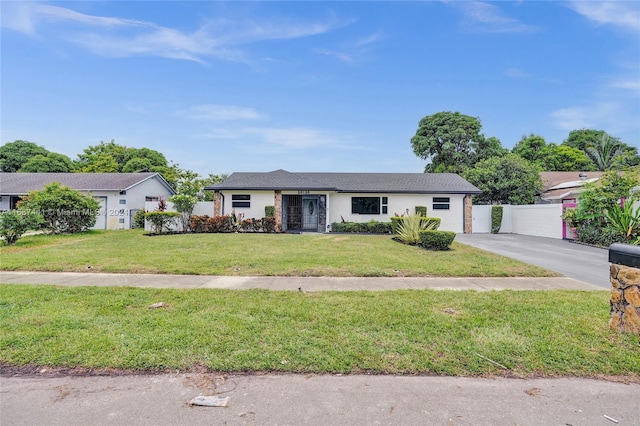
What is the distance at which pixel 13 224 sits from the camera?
12.7 metres

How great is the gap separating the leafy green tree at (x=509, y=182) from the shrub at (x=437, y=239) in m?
14.6

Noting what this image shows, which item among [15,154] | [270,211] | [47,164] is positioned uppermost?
[15,154]

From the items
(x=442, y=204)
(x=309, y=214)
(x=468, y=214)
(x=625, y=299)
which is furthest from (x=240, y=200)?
(x=625, y=299)

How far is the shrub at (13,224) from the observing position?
41.3ft

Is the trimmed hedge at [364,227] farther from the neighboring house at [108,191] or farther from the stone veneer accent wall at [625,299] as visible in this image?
the neighboring house at [108,191]

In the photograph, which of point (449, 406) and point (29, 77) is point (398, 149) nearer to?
point (29, 77)

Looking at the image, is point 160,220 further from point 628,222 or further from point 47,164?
point 47,164

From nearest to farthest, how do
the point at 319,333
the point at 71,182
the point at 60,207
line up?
the point at 319,333 < the point at 60,207 < the point at 71,182

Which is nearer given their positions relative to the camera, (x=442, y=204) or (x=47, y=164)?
(x=442, y=204)

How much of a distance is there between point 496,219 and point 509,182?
4.37 meters

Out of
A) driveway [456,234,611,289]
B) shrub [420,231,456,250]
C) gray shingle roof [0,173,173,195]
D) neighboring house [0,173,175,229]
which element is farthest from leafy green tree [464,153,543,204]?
gray shingle roof [0,173,173,195]

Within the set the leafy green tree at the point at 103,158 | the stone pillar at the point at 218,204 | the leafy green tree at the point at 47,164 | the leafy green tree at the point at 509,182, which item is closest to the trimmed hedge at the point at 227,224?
the stone pillar at the point at 218,204

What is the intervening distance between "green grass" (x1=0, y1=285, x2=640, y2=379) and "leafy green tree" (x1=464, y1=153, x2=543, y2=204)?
64.8 ft

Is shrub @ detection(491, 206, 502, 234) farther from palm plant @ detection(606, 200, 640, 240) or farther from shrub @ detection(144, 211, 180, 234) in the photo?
shrub @ detection(144, 211, 180, 234)
